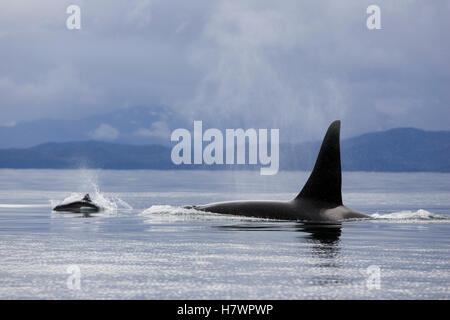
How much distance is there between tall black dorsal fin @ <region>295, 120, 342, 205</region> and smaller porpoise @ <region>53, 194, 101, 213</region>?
14.0m

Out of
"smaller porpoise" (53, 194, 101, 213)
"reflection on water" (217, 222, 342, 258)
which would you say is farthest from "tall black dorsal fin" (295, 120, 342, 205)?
"smaller porpoise" (53, 194, 101, 213)

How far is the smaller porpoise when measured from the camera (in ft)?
147

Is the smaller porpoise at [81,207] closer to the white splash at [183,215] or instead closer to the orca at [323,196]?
the white splash at [183,215]

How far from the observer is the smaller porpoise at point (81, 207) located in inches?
1762

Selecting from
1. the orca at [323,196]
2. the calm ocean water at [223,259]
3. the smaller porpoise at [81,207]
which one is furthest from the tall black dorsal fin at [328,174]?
the smaller porpoise at [81,207]

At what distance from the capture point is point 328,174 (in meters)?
35.6

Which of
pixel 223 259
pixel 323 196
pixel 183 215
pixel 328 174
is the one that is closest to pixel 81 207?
pixel 183 215

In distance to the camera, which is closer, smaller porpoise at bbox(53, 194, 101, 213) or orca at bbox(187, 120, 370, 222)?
orca at bbox(187, 120, 370, 222)

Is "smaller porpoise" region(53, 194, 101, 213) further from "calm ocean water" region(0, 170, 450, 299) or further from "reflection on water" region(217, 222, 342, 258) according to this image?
"reflection on water" region(217, 222, 342, 258)

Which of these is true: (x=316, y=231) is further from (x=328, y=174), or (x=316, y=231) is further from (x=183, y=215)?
(x=183, y=215)

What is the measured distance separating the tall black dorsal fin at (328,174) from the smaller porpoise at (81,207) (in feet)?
46.0
